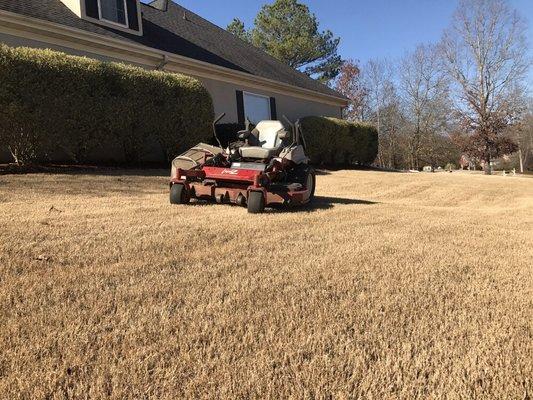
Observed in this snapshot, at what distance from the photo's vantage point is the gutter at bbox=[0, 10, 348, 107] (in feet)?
32.3

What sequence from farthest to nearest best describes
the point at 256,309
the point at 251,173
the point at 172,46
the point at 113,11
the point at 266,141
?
the point at 172,46, the point at 113,11, the point at 266,141, the point at 251,173, the point at 256,309

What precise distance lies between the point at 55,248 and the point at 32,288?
0.86 meters

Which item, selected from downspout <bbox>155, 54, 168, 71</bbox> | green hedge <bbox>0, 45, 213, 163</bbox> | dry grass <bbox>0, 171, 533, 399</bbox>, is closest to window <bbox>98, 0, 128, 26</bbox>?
downspout <bbox>155, 54, 168, 71</bbox>

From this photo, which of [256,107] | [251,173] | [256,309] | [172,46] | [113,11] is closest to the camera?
[256,309]

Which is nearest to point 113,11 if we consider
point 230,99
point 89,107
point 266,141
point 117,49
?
point 117,49

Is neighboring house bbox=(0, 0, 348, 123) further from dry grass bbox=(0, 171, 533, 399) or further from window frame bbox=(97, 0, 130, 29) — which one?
dry grass bbox=(0, 171, 533, 399)

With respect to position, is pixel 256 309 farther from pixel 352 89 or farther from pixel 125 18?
pixel 352 89

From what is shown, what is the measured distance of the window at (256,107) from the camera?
16.1 metres

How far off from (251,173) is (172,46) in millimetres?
9524

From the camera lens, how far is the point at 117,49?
38.5ft

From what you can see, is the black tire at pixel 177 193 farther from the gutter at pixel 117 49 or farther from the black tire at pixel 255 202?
the gutter at pixel 117 49

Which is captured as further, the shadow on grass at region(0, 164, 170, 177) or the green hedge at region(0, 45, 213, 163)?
the shadow on grass at region(0, 164, 170, 177)

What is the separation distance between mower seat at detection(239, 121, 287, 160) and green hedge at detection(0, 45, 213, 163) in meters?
4.23

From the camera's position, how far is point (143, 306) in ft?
8.14
